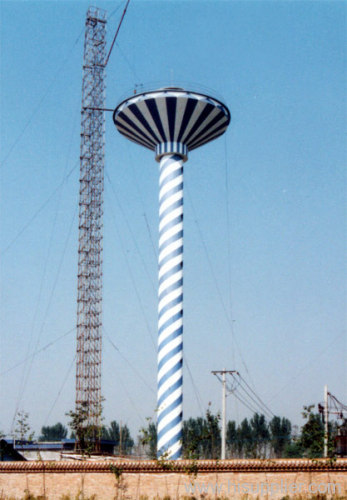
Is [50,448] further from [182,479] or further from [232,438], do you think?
[182,479]

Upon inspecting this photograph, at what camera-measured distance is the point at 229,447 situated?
325 feet

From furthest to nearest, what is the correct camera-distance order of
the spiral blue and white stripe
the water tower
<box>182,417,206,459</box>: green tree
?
the water tower → the spiral blue and white stripe → <box>182,417,206,459</box>: green tree

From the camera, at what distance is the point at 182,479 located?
2519 centimetres

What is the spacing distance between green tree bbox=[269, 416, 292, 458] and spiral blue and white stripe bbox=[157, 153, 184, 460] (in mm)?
68460

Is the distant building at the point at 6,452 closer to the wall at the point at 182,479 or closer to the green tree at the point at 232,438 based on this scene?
the wall at the point at 182,479

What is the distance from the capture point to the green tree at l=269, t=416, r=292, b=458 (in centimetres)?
9824

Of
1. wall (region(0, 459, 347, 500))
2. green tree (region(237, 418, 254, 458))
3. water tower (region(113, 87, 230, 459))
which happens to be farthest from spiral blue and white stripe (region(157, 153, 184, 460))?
green tree (region(237, 418, 254, 458))

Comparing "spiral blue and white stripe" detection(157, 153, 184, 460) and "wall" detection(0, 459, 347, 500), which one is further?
"spiral blue and white stripe" detection(157, 153, 184, 460)

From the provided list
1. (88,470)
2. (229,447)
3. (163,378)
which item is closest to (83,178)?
(163,378)

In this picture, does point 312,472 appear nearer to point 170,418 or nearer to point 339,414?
point 170,418

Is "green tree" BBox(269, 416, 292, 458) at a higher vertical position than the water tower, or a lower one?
lower

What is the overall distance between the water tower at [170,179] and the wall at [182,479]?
6.54 meters

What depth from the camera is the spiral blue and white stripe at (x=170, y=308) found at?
109ft

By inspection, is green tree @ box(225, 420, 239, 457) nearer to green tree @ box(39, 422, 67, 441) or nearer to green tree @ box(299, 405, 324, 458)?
green tree @ box(39, 422, 67, 441)
